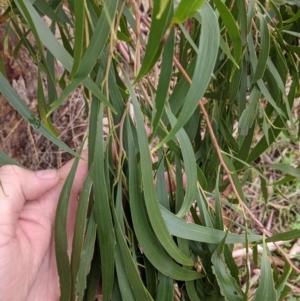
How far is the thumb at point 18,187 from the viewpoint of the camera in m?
0.67

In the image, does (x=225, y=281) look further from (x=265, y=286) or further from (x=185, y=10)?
(x=185, y=10)

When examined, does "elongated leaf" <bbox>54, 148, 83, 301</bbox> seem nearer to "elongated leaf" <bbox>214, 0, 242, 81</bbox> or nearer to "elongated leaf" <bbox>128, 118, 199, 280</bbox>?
"elongated leaf" <bbox>128, 118, 199, 280</bbox>

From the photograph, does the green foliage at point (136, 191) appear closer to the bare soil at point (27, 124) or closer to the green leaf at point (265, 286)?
the green leaf at point (265, 286)

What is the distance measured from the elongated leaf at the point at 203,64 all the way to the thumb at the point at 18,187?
366mm

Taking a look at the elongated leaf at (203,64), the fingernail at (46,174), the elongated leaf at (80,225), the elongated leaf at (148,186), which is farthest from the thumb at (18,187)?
the elongated leaf at (203,64)

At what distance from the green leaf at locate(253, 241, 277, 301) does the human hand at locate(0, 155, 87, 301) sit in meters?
0.35

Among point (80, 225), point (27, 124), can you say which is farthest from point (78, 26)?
point (27, 124)

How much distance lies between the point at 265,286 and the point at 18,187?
421 millimetres

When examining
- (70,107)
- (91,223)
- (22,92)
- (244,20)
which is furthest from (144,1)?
(91,223)

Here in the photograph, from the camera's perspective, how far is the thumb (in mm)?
668

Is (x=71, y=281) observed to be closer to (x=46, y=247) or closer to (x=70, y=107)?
(x=46, y=247)

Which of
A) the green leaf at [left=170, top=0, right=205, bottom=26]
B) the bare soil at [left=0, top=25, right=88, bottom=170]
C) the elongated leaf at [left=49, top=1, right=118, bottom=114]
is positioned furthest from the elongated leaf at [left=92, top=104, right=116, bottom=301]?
the bare soil at [left=0, top=25, right=88, bottom=170]

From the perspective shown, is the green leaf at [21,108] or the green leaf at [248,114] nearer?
the green leaf at [21,108]

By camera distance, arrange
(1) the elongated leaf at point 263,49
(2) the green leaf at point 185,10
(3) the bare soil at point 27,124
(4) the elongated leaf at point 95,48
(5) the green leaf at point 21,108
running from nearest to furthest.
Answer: (2) the green leaf at point 185,10
(4) the elongated leaf at point 95,48
(5) the green leaf at point 21,108
(1) the elongated leaf at point 263,49
(3) the bare soil at point 27,124
